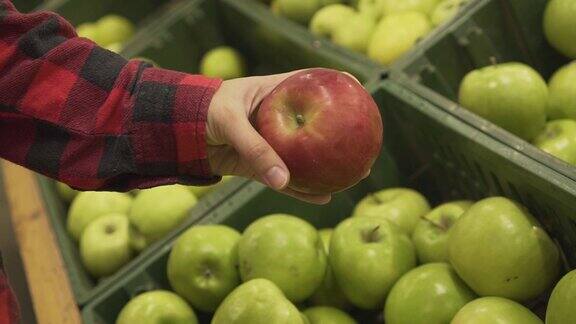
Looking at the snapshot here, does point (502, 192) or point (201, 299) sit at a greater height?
point (502, 192)

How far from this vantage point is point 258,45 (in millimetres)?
2189

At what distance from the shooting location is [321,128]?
93cm

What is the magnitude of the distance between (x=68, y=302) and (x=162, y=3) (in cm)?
170

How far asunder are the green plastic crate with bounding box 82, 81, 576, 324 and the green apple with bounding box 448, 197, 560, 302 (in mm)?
63

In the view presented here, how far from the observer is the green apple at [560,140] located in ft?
4.33

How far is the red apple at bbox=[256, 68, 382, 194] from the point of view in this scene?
0.93m

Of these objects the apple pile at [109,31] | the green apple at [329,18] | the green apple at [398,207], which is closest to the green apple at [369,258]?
the green apple at [398,207]

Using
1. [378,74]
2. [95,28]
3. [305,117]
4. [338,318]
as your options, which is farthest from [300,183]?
[95,28]

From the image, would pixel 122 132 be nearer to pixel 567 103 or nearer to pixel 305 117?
pixel 305 117

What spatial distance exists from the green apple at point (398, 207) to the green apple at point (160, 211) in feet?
1.34

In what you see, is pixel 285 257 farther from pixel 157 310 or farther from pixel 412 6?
pixel 412 6

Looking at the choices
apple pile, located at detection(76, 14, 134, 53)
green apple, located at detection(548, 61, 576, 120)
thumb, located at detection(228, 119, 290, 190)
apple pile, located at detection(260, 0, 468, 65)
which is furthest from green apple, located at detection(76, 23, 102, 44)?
thumb, located at detection(228, 119, 290, 190)

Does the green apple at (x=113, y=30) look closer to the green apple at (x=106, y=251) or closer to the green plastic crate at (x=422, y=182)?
the green apple at (x=106, y=251)

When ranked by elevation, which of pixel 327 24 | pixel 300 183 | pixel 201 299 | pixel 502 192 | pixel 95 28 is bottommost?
pixel 95 28
